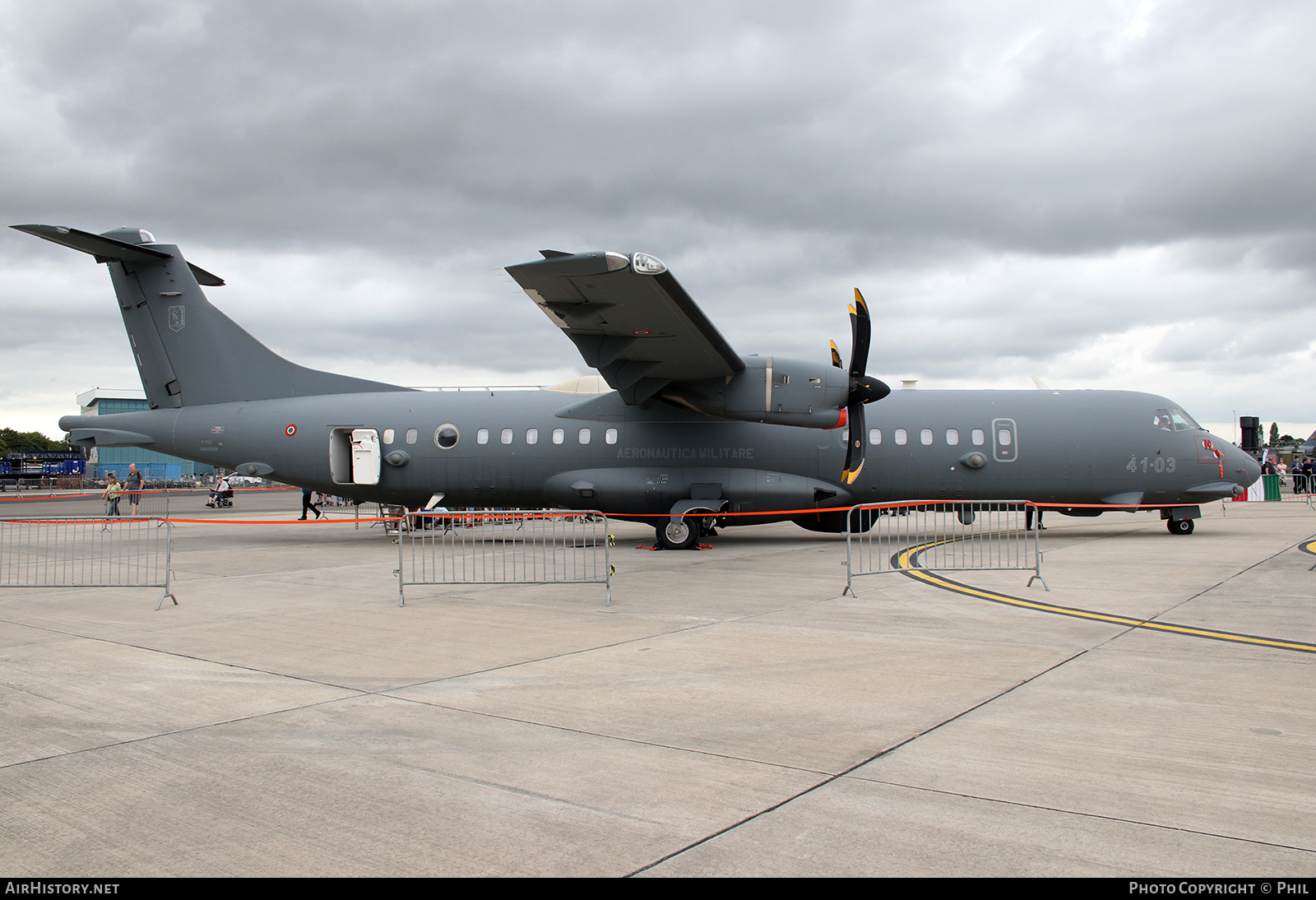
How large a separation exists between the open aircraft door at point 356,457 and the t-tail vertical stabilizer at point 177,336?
93.3 inches

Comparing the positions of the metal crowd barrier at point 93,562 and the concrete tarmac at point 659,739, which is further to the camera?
the metal crowd barrier at point 93,562

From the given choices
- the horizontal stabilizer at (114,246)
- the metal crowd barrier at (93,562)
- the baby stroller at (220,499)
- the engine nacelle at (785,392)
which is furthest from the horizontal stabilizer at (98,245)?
the baby stroller at (220,499)

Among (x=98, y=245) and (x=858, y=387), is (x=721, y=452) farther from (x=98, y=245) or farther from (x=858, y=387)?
(x=98, y=245)

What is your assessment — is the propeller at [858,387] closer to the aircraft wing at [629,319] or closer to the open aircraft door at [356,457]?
the aircraft wing at [629,319]

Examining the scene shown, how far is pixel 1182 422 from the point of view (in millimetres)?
17391

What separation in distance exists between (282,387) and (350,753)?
640 inches

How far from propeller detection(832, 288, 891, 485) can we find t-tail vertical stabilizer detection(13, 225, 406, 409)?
Answer: 42.2 ft

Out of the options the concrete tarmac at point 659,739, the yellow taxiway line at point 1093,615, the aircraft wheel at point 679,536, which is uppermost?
the aircraft wheel at point 679,536

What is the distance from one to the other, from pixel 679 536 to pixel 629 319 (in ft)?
15.2

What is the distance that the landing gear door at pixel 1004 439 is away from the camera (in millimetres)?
16844

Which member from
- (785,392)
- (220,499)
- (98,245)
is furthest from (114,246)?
(220,499)

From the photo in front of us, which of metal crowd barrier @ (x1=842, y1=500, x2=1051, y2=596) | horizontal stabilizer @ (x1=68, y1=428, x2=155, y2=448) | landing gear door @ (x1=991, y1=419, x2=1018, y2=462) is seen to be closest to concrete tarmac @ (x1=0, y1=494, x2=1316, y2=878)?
metal crowd barrier @ (x1=842, y1=500, x2=1051, y2=596)

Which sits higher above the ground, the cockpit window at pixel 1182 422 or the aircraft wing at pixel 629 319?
the aircraft wing at pixel 629 319

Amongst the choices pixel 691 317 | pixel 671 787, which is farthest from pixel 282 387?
pixel 671 787
